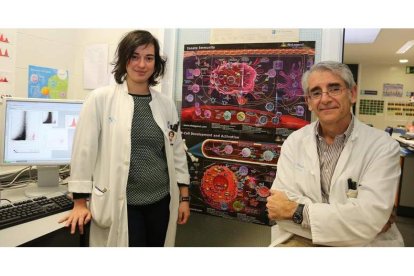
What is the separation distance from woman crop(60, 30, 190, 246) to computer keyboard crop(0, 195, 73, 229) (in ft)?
0.34

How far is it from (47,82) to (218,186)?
1140 millimetres

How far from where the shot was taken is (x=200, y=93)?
1651 millimetres

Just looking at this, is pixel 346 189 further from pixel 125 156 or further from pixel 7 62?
pixel 7 62

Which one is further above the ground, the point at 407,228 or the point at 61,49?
the point at 61,49

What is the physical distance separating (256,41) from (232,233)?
105 centimetres

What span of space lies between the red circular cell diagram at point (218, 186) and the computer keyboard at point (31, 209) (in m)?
0.72

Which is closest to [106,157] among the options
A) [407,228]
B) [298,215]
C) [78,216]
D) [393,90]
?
[78,216]

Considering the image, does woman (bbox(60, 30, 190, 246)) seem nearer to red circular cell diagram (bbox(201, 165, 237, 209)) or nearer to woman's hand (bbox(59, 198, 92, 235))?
woman's hand (bbox(59, 198, 92, 235))

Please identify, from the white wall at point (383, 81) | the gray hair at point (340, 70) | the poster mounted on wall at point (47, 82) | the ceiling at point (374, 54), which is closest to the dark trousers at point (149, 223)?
the gray hair at point (340, 70)

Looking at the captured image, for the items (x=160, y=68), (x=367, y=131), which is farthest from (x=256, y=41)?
(x=367, y=131)

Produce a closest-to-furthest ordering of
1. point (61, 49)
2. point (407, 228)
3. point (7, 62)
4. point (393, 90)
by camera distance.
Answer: point (7, 62) → point (61, 49) → point (407, 228) → point (393, 90)

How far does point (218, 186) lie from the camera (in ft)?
5.40
